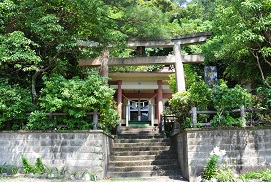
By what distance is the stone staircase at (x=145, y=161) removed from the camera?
26.2 ft

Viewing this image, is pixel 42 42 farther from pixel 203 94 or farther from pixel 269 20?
pixel 269 20

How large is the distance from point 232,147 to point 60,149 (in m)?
5.22

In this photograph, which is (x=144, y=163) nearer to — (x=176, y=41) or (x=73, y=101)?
(x=73, y=101)

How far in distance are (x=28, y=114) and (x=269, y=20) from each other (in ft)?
25.8

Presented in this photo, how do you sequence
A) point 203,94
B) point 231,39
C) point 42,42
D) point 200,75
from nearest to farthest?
point 231,39 < point 203,94 < point 42,42 < point 200,75

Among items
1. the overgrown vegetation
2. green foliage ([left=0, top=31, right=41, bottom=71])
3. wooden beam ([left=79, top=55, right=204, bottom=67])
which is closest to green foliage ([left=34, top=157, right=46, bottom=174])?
green foliage ([left=0, top=31, right=41, bottom=71])

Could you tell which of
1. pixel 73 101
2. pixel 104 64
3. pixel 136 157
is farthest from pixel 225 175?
pixel 104 64

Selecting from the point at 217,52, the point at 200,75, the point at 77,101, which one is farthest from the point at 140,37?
the point at 200,75

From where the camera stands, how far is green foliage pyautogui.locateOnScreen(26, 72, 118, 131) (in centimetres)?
748

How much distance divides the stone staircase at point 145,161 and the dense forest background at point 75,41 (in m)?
1.74

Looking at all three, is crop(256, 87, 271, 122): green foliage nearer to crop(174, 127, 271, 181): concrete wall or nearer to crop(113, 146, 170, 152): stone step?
crop(174, 127, 271, 181): concrete wall

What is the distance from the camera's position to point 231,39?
24.1ft

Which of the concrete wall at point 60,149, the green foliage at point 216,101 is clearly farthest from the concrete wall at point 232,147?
the concrete wall at point 60,149

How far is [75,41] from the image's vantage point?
8.93 meters
